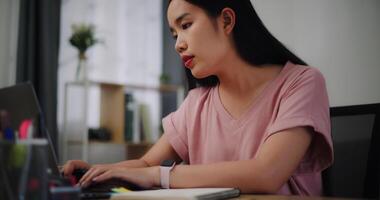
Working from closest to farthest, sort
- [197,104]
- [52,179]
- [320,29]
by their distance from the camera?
[52,179]
[197,104]
[320,29]

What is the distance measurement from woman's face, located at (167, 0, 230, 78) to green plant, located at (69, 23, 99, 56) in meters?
2.05

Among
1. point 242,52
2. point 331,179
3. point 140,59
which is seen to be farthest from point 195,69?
point 140,59

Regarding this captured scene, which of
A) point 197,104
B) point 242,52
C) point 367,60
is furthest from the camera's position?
point 367,60

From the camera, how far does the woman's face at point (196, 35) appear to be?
110cm

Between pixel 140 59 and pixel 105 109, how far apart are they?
26.9 inches

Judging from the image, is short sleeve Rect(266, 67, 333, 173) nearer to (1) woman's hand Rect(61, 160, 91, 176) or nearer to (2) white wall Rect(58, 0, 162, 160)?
(1) woman's hand Rect(61, 160, 91, 176)

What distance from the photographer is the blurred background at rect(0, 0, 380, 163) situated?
171 cm

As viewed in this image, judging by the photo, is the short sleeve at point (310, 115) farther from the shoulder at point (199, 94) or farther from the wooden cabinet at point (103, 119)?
the wooden cabinet at point (103, 119)

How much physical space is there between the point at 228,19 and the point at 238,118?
28 centimetres

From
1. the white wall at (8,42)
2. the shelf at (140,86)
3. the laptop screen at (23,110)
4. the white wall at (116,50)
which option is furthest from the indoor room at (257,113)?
the white wall at (116,50)

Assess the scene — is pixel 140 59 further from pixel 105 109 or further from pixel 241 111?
pixel 241 111

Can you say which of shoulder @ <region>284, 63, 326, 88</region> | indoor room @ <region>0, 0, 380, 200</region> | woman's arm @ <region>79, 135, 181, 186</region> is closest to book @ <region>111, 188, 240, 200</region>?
indoor room @ <region>0, 0, 380, 200</region>

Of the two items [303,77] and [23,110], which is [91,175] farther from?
[303,77]

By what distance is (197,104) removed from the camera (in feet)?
4.31
